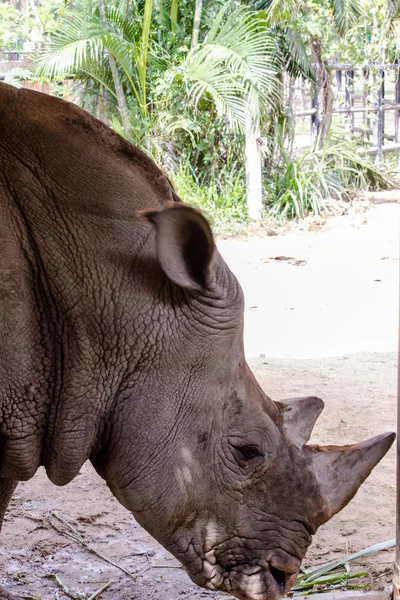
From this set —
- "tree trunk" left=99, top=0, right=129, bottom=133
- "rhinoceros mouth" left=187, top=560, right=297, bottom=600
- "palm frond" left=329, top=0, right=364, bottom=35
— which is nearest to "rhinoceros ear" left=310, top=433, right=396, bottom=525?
"rhinoceros mouth" left=187, top=560, right=297, bottom=600

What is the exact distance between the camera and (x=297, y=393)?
6.72 meters

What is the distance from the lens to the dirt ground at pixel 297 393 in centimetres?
437

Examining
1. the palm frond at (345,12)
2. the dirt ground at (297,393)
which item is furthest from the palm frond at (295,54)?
the dirt ground at (297,393)

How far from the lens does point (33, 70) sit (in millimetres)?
14219

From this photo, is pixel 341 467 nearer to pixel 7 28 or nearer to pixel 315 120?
pixel 315 120

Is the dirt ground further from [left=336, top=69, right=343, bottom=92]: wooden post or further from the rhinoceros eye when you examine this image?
[left=336, top=69, right=343, bottom=92]: wooden post

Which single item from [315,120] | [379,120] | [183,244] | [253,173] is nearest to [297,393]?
[183,244]

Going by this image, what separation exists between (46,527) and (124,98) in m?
11.3

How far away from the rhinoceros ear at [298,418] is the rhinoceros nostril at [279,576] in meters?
0.46

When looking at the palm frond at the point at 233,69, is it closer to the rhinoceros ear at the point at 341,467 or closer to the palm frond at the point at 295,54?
the palm frond at the point at 295,54

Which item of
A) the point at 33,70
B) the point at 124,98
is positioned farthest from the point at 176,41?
the point at 33,70

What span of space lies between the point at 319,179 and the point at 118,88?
3.81 metres

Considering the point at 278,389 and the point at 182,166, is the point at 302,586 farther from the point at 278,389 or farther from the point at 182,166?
the point at 182,166

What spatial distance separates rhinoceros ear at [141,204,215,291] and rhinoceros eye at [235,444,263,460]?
Answer: 615 millimetres
